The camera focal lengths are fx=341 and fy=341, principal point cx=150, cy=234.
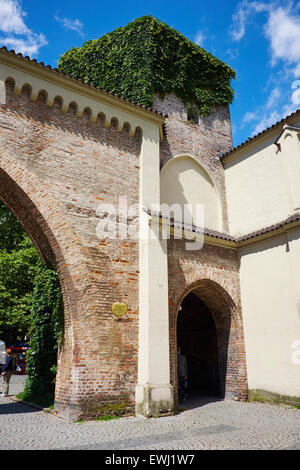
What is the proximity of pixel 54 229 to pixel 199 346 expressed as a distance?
734 centimetres

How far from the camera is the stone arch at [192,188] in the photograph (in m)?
11.5

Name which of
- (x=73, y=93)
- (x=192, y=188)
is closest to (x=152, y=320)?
(x=192, y=188)

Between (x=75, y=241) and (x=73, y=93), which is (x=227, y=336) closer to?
(x=75, y=241)

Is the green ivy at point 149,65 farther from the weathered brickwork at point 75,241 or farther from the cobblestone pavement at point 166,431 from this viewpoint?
the cobblestone pavement at point 166,431

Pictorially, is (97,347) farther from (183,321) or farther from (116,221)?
(183,321)

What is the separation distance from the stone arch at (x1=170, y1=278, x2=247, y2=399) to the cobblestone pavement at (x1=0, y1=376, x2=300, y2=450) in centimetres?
163

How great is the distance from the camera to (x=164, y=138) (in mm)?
11961

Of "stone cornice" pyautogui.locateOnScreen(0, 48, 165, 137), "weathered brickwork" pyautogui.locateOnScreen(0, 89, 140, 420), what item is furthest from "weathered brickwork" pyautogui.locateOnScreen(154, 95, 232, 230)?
"weathered brickwork" pyautogui.locateOnScreen(0, 89, 140, 420)

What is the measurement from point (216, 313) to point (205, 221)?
10.4ft

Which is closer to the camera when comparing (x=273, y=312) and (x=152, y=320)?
(x=152, y=320)

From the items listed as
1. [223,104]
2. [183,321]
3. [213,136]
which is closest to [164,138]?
[213,136]

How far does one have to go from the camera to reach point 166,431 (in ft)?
21.2

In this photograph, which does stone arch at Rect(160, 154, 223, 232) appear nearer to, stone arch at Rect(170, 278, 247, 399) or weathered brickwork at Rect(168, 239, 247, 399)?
weathered brickwork at Rect(168, 239, 247, 399)

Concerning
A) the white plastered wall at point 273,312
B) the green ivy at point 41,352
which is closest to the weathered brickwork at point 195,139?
the white plastered wall at point 273,312
